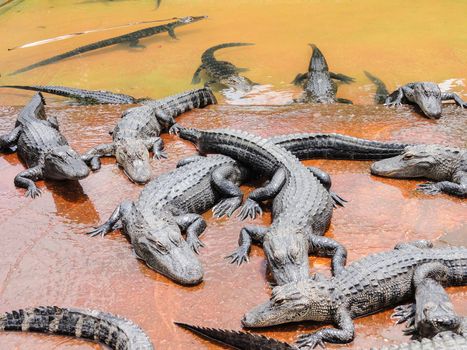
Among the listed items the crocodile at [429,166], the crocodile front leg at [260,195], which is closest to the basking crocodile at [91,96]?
the crocodile front leg at [260,195]

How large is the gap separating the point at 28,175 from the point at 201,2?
10347 millimetres

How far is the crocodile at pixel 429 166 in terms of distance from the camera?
5344mm

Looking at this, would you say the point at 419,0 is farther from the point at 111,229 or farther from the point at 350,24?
the point at 111,229

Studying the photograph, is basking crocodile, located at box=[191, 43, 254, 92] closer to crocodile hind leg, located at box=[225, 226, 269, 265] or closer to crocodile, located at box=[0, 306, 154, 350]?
crocodile hind leg, located at box=[225, 226, 269, 265]

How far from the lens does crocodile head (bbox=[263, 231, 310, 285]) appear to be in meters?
3.97

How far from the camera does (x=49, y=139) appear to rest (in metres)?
6.19

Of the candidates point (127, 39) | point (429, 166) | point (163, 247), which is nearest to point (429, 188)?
point (429, 166)

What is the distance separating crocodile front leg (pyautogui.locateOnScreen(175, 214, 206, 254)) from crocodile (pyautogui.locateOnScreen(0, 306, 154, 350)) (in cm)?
109

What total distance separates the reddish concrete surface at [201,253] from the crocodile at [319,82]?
5.12 feet

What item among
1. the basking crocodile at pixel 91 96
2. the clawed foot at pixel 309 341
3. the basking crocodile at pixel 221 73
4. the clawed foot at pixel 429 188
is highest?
the basking crocodile at pixel 91 96

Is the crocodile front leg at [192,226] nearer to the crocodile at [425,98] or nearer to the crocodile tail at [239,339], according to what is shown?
the crocodile tail at [239,339]

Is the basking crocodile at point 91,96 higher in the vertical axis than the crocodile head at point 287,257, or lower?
higher

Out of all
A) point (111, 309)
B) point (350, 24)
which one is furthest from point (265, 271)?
point (350, 24)

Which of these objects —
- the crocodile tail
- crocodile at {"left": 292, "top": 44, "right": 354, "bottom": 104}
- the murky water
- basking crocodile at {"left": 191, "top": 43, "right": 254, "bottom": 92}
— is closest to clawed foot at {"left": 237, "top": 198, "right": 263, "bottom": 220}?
the murky water
